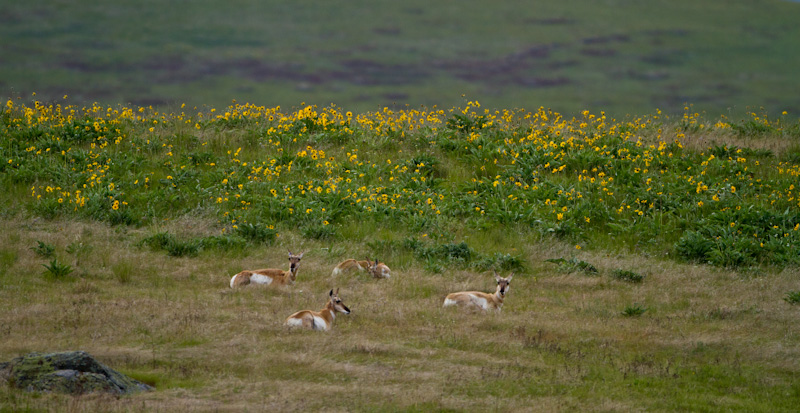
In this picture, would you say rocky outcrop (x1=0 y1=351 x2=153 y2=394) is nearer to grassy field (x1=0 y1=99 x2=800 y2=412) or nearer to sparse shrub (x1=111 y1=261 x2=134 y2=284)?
grassy field (x1=0 y1=99 x2=800 y2=412)

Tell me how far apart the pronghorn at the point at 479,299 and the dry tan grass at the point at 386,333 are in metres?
0.22

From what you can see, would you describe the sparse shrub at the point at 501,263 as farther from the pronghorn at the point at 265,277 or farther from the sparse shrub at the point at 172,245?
the sparse shrub at the point at 172,245

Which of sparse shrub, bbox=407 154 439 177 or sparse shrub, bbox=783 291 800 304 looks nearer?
sparse shrub, bbox=783 291 800 304

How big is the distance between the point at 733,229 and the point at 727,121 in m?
8.27

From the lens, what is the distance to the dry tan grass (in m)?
9.19

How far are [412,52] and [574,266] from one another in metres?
138

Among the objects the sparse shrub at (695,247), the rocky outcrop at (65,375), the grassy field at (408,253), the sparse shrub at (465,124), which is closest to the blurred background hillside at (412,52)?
the sparse shrub at (465,124)

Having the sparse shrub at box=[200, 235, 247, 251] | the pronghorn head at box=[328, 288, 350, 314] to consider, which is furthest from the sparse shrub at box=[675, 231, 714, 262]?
the sparse shrub at box=[200, 235, 247, 251]

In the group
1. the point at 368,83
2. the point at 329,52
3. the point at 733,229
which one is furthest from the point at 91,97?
the point at 733,229

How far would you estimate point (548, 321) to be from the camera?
12258mm

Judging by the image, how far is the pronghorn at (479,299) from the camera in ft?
41.7

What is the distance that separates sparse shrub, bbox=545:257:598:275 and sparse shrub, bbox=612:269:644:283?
41 centimetres

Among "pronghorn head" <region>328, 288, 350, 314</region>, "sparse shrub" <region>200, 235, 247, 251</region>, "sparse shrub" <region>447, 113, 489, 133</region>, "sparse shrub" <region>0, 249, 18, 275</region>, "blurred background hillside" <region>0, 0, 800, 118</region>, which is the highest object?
"sparse shrub" <region>447, 113, 489, 133</region>

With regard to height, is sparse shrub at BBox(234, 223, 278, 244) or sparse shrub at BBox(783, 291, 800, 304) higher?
sparse shrub at BBox(783, 291, 800, 304)
